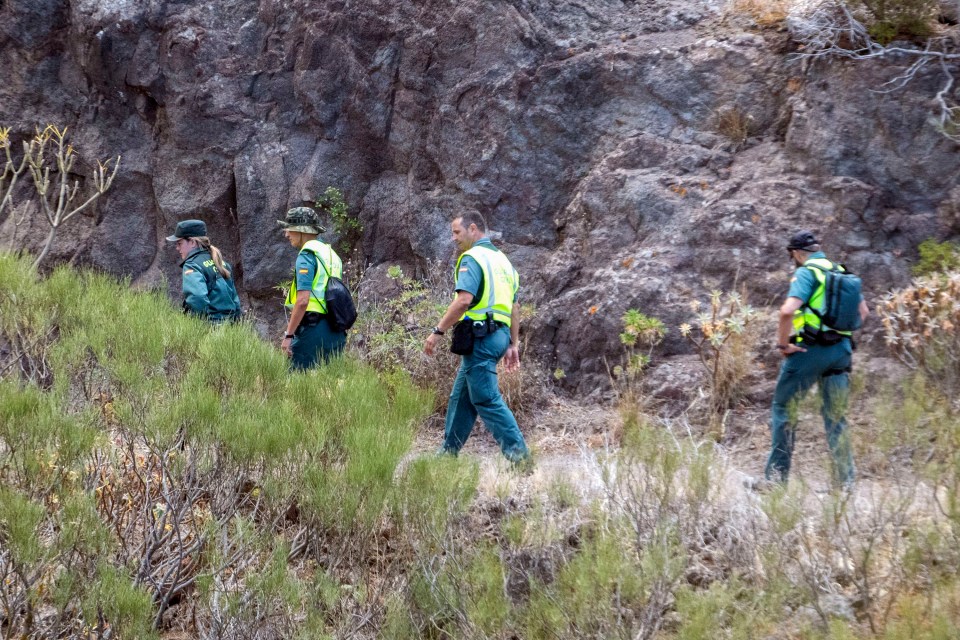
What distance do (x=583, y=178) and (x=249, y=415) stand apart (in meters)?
6.11

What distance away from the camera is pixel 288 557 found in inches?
140

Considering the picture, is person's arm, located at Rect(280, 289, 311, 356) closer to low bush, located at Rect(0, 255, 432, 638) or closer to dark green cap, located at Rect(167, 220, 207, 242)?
dark green cap, located at Rect(167, 220, 207, 242)

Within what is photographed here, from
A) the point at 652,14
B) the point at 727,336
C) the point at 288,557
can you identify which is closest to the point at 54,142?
the point at 652,14

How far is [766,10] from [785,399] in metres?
5.51

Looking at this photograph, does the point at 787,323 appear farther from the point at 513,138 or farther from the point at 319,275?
the point at 513,138

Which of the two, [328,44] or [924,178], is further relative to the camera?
[328,44]

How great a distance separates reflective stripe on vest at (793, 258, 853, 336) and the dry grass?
15.8 ft

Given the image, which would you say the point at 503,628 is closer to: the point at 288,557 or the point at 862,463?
the point at 288,557

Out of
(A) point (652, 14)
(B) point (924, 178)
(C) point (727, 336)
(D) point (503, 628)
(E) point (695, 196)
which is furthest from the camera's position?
(A) point (652, 14)

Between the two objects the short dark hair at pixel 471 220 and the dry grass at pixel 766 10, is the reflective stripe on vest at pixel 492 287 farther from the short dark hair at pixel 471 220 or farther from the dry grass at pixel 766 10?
the dry grass at pixel 766 10

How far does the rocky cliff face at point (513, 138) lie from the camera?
7.89m

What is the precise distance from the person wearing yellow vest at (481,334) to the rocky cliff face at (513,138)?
Result: 258cm

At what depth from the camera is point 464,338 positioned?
213 inches

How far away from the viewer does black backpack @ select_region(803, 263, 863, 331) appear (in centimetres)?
503
